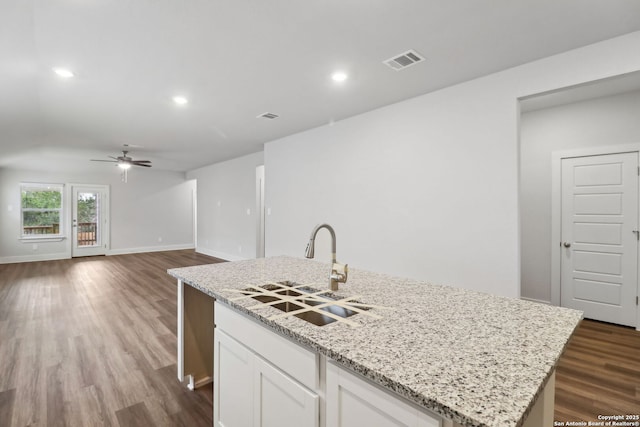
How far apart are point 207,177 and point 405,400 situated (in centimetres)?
868

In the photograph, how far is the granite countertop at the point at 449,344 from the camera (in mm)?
716

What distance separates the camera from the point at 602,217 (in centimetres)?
358

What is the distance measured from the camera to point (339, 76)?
2.93 m

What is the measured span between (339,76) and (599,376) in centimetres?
333

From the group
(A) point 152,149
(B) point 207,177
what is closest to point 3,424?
(A) point 152,149

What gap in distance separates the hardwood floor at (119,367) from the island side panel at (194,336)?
4.9 inches

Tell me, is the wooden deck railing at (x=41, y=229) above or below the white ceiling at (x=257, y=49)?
below

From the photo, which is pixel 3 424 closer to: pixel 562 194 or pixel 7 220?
pixel 562 194

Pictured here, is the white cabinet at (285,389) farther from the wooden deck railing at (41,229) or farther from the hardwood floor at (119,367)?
the wooden deck railing at (41,229)

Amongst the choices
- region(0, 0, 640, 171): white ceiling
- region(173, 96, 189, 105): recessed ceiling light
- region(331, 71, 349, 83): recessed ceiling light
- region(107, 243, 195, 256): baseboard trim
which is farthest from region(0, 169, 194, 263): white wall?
region(331, 71, 349, 83): recessed ceiling light

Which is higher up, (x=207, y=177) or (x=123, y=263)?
(x=207, y=177)

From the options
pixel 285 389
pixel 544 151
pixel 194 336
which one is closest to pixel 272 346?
pixel 285 389

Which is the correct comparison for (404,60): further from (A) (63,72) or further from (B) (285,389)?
(A) (63,72)

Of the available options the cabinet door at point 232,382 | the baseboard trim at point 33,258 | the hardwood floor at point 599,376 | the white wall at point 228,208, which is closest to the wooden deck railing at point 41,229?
the baseboard trim at point 33,258
